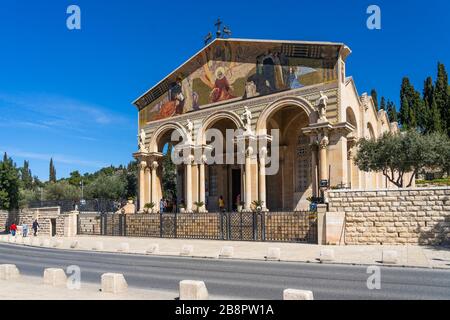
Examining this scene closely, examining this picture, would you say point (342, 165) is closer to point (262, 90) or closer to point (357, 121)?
point (357, 121)

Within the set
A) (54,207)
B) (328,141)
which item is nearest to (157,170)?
(54,207)

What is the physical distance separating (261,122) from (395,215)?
478 inches

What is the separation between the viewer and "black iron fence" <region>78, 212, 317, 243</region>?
21469mm

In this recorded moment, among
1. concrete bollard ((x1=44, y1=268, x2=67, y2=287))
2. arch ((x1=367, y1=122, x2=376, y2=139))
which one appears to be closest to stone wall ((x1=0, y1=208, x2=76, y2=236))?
arch ((x1=367, y1=122, x2=376, y2=139))

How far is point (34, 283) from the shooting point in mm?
10344

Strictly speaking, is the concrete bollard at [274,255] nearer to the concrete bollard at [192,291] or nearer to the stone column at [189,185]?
the concrete bollard at [192,291]

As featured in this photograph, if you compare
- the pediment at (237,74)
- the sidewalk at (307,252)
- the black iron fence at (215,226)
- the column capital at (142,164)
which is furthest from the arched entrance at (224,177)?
the sidewalk at (307,252)

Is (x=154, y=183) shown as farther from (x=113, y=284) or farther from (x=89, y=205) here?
(x=113, y=284)

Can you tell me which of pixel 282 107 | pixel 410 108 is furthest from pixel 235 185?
pixel 410 108

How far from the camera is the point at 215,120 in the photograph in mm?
31297

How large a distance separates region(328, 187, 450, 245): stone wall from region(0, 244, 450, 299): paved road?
569cm

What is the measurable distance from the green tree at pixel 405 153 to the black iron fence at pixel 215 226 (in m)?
8.19

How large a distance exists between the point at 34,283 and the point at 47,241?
17.1m
